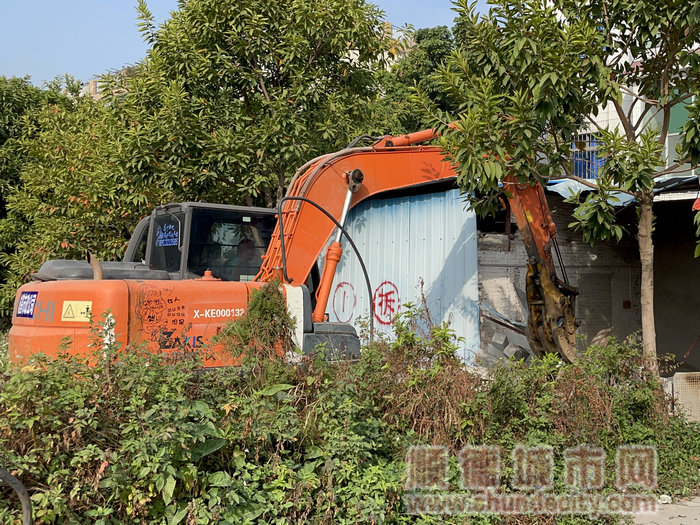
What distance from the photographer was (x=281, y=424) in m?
4.93

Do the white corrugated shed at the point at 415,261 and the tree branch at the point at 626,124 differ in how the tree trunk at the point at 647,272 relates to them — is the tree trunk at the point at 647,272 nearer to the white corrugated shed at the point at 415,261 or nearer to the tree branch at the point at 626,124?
the tree branch at the point at 626,124

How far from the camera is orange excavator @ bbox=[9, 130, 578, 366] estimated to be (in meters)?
5.97

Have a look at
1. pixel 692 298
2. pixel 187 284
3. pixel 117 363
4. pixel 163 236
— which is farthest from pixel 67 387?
pixel 692 298

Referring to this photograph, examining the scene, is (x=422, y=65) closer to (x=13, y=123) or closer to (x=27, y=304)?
(x=13, y=123)

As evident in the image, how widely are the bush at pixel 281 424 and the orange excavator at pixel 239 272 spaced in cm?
48

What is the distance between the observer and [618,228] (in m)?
7.55

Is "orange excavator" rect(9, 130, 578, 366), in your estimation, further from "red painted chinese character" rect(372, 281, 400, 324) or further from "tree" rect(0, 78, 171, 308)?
"tree" rect(0, 78, 171, 308)

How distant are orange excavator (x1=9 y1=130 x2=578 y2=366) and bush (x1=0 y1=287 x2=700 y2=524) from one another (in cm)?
48

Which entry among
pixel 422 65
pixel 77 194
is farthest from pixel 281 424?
pixel 422 65

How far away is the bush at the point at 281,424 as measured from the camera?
13.8ft

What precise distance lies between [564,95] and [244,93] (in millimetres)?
6196

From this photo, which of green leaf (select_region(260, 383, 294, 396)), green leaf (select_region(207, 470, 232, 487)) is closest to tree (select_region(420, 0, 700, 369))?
green leaf (select_region(260, 383, 294, 396))

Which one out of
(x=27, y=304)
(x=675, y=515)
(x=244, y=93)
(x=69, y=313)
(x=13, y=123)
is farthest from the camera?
(x=13, y=123)

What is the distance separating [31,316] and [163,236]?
6.11 feet
